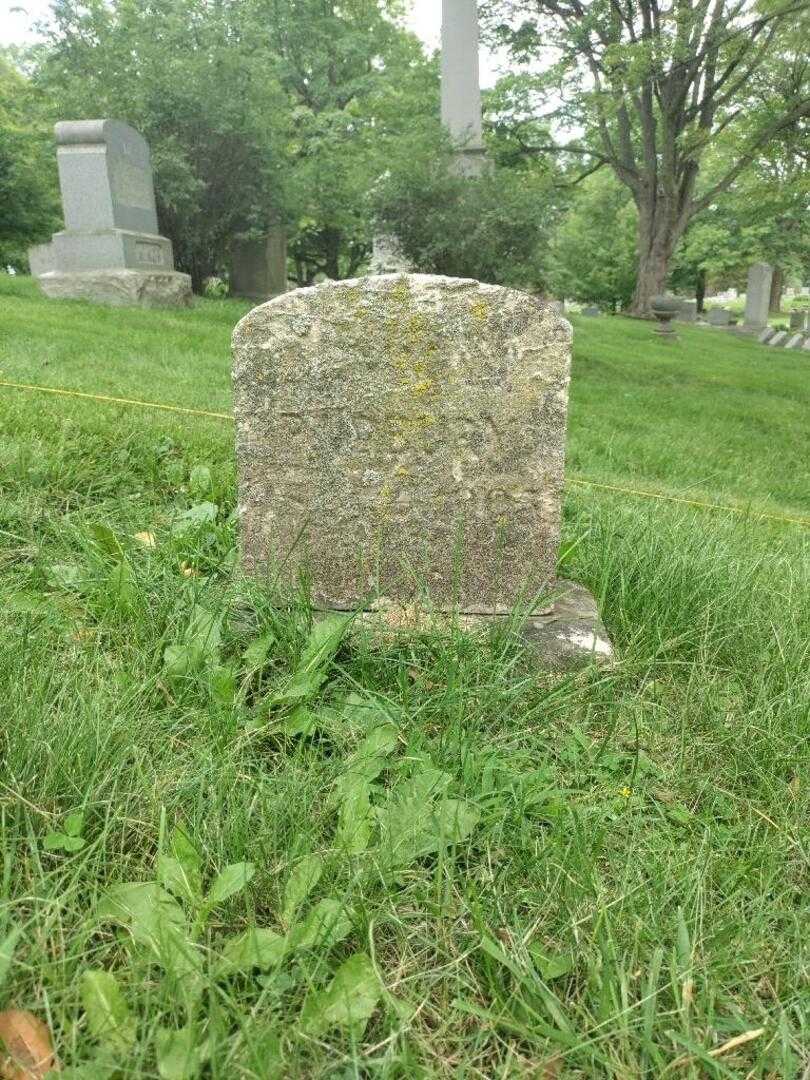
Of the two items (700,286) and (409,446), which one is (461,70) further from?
(700,286)

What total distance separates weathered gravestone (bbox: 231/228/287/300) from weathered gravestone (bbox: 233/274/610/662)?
42.4ft

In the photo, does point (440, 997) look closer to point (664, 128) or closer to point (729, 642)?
point (729, 642)

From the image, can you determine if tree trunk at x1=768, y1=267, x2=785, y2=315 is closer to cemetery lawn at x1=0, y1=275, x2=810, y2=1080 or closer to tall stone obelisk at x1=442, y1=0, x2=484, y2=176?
tall stone obelisk at x1=442, y1=0, x2=484, y2=176

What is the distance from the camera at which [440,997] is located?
1.22 metres

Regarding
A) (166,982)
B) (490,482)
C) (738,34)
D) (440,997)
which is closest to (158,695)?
(166,982)

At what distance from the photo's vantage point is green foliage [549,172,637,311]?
96.3 ft

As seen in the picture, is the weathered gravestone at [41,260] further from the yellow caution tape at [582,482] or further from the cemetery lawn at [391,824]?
the cemetery lawn at [391,824]

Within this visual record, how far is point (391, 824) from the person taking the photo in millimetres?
1447

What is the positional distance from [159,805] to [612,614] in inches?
60.1

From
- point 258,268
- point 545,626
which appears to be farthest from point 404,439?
point 258,268

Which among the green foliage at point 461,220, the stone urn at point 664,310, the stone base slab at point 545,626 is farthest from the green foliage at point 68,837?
the stone urn at point 664,310

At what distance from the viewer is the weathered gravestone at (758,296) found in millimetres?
25234

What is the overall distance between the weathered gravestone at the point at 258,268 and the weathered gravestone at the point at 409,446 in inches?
509

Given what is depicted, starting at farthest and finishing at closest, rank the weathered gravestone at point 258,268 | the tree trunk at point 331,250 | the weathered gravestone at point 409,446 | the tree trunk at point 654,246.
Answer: the tree trunk at point 331,250 → the tree trunk at point 654,246 → the weathered gravestone at point 258,268 → the weathered gravestone at point 409,446
